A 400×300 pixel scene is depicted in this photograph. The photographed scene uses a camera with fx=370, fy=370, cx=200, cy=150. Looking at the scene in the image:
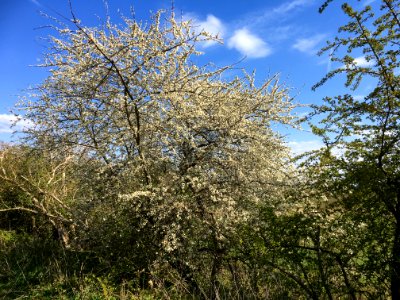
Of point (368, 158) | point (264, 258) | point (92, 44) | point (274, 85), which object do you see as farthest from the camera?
point (274, 85)

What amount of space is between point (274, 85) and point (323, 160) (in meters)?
4.28

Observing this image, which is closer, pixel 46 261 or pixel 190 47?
pixel 190 47

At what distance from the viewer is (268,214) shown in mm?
5688

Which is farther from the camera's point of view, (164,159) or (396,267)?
(164,159)

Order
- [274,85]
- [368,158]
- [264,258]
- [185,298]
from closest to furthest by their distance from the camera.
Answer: [368,158] → [264,258] → [185,298] → [274,85]

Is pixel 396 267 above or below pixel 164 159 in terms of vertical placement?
below

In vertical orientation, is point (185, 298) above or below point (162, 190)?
below

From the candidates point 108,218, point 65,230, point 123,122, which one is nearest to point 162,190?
point 108,218

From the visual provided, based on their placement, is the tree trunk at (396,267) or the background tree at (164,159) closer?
the tree trunk at (396,267)

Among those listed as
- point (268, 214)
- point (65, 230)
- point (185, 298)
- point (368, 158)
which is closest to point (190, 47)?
point (268, 214)

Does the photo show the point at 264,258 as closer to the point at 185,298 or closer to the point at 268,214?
the point at 268,214

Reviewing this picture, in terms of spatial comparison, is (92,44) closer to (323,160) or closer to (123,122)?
(123,122)

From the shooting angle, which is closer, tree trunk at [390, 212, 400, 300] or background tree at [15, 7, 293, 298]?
tree trunk at [390, 212, 400, 300]

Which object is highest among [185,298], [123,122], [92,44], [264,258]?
[92,44]
